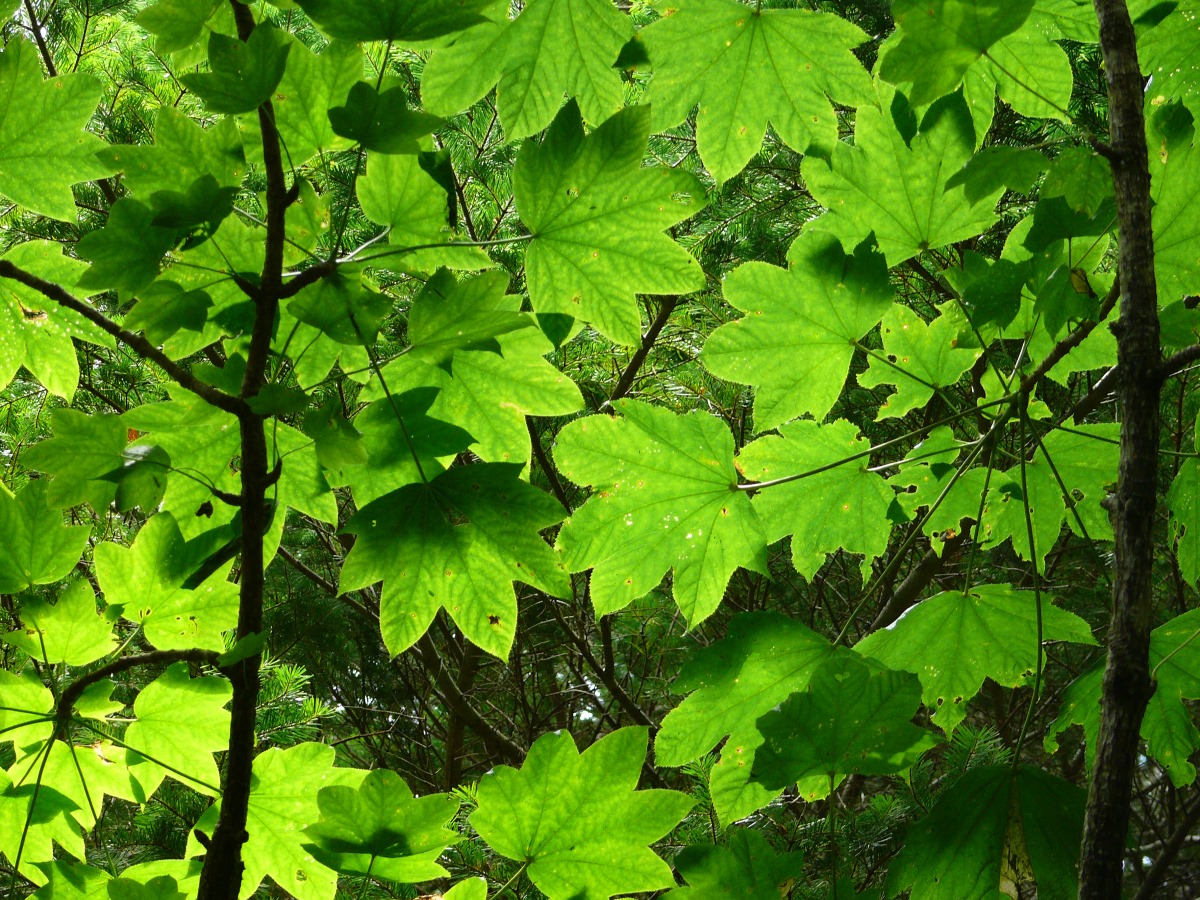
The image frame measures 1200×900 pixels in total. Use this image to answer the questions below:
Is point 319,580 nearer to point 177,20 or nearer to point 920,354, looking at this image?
point 920,354

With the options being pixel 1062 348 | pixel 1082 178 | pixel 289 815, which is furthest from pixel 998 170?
pixel 289 815

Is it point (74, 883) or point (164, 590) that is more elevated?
point (164, 590)

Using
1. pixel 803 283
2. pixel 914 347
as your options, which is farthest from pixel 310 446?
pixel 914 347

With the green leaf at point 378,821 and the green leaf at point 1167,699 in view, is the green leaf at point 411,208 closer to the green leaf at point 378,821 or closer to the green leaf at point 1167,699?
the green leaf at point 378,821

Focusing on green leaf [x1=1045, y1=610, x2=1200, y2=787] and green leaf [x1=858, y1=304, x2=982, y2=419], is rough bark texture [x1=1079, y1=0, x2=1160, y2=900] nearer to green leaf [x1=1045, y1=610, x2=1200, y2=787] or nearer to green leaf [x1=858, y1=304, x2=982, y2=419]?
green leaf [x1=1045, y1=610, x2=1200, y2=787]

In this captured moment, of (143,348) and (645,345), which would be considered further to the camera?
(645,345)

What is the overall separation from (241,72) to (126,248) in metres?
0.16

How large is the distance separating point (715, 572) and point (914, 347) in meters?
0.43

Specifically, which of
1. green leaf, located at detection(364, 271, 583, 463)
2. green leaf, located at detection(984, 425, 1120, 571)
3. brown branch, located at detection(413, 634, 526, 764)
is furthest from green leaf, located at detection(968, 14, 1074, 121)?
brown branch, located at detection(413, 634, 526, 764)

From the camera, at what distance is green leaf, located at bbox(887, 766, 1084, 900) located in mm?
858

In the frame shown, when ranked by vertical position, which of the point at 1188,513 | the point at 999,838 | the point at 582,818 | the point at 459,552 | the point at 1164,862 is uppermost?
the point at 459,552

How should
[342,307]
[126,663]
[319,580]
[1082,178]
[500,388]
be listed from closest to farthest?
[126,663]
[342,307]
[1082,178]
[500,388]
[319,580]

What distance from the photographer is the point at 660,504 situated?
104 cm

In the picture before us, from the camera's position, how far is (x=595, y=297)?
0.88 meters
